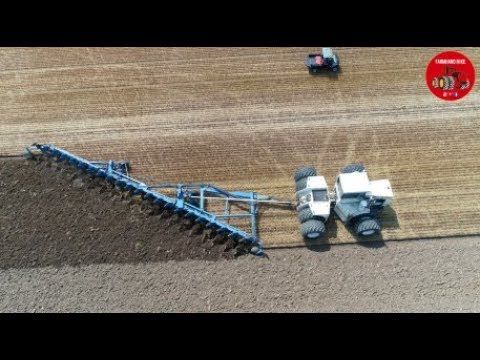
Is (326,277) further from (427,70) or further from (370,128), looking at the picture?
(427,70)

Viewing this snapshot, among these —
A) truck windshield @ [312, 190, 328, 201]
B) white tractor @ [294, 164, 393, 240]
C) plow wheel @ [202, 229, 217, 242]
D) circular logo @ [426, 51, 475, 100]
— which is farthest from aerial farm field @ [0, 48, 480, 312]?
truck windshield @ [312, 190, 328, 201]

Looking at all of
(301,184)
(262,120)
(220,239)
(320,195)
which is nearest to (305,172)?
(301,184)

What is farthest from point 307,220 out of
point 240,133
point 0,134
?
point 0,134

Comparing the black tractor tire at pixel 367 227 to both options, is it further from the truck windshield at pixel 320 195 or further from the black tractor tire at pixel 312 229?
the truck windshield at pixel 320 195

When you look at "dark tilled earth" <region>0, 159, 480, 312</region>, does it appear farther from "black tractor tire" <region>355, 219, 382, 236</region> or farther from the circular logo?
the circular logo

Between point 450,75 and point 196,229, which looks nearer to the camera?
point 196,229

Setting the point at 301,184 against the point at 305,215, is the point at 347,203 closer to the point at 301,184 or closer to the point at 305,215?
the point at 305,215
